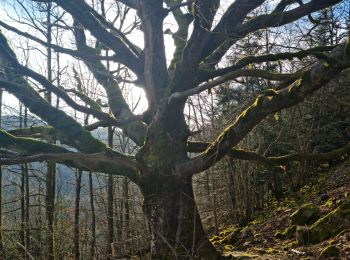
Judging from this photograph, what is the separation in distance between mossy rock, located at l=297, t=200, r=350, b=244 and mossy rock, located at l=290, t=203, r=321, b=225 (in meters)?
1.01

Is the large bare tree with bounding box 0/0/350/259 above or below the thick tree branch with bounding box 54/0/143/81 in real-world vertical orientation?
below

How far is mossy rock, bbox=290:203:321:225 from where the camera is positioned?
8.11 m

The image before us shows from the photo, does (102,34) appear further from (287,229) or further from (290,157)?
(287,229)

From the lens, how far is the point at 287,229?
8109 millimetres

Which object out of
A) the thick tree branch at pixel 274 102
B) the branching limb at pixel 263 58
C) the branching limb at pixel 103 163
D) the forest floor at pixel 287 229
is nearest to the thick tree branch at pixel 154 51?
the branching limb at pixel 263 58

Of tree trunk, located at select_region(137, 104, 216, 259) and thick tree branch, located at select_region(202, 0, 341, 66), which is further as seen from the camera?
tree trunk, located at select_region(137, 104, 216, 259)

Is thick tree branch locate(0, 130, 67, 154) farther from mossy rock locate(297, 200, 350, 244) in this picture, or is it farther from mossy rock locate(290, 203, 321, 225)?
mossy rock locate(290, 203, 321, 225)

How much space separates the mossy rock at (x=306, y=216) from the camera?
8.11 metres

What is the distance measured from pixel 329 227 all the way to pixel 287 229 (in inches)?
53.5

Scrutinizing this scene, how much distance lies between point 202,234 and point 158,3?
4539 millimetres

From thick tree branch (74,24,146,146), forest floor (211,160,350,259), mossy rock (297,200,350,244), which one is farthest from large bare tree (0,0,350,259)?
forest floor (211,160,350,259)

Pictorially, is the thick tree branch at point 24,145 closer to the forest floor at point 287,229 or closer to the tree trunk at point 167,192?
the tree trunk at point 167,192

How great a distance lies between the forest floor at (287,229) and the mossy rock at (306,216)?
15 centimetres

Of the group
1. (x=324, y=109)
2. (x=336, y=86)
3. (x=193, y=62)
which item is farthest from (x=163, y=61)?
(x=324, y=109)
